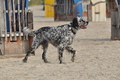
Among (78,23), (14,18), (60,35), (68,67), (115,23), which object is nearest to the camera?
(68,67)

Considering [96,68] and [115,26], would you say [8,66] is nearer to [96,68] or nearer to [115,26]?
[96,68]

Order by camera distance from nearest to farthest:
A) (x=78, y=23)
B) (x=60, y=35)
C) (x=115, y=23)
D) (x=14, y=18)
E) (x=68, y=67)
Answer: (x=68, y=67) → (x=60, y=35) → (x=78, y=23) → (x=14, y=18) → (x=115, y=23)

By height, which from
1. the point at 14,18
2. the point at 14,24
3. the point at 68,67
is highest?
the point at 14,18

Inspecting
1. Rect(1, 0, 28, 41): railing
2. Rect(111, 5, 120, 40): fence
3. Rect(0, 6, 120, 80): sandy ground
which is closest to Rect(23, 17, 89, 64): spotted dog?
Rect(0, 6, 120, 80): sandy ground

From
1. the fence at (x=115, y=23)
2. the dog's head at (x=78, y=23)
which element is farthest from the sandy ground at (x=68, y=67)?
the fence at (x=115, y=23)

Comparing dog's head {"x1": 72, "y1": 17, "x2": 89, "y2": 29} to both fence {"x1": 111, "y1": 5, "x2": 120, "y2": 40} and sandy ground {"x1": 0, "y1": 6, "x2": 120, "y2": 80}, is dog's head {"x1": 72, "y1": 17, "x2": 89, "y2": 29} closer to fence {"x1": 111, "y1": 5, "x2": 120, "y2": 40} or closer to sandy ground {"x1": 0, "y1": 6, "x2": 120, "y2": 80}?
sandy ground {"x1": 0, "y1": 6, "x2": 120, "y2": 80}

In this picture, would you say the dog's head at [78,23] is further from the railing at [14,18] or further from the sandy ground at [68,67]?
the railing at [14,18]

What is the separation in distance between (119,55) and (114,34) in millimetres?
4685

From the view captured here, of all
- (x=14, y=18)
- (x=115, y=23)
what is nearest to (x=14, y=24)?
(x=14, y=18)

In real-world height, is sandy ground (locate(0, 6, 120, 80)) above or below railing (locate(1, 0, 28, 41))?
below

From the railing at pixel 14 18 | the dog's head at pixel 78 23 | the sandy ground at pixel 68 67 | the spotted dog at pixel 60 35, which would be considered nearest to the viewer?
the sandy ground at pixel 68 67

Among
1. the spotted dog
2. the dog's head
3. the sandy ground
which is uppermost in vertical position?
the dog's head

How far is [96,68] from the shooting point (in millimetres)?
8312

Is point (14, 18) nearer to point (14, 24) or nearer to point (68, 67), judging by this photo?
point (14, 24)
